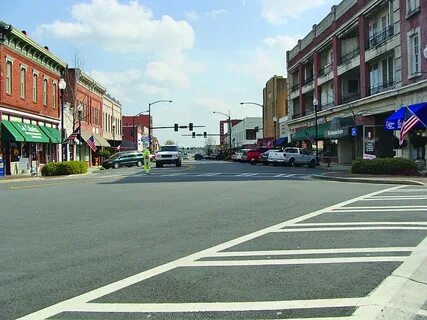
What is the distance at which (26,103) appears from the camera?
127 feet

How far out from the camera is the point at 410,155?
32688mm

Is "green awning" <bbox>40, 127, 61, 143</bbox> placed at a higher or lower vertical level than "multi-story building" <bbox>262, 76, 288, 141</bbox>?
lower

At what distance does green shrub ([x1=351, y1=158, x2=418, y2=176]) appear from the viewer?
2542cm

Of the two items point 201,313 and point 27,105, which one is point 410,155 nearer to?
point 27,105

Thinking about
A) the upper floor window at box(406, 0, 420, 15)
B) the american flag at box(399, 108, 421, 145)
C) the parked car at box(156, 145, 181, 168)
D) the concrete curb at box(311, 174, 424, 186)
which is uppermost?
the upper floor window at box(406, 0, 420, 15)

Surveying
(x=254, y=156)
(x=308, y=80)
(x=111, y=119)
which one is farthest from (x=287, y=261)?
(x=111, y=119)

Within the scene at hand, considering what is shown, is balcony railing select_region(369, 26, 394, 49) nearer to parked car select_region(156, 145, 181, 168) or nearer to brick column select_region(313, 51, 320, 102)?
brick column select_region(313, 51, 320, 102)

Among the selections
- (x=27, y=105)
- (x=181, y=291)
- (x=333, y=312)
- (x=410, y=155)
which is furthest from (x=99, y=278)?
(x=27, y=105)

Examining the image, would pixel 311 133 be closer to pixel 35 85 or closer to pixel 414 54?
pixel 414 54

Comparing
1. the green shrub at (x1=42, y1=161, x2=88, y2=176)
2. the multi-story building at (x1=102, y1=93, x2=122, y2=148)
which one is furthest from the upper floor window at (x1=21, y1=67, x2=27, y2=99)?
the multi-story building at (x1=102, y1=93, x2=122, y2=148)

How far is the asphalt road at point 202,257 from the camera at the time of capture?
18.0ft

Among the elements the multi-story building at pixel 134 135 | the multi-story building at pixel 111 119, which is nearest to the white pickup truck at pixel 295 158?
the multi-story building at pixel 111 119

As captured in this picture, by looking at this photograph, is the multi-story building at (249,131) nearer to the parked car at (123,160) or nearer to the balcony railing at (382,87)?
the parked car at (123,160)

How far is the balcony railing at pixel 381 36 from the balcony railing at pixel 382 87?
9.65 ft
